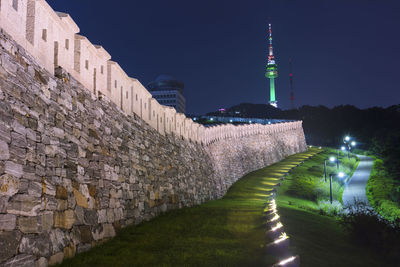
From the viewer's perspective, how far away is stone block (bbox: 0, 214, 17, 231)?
16.2 feet

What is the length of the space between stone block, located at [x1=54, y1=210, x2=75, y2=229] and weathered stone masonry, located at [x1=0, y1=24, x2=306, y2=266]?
0.6 inches

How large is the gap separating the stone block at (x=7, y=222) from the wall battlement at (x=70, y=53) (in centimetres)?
295

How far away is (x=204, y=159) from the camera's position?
2325 centimetres

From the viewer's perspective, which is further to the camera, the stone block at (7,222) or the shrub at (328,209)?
the shrub at (328,209)

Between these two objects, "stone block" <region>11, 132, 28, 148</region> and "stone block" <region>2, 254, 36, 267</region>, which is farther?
"stone block" <region>11, 132, 28, 148</region>

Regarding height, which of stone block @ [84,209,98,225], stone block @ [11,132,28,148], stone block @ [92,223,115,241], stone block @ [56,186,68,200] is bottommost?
stone block @ [92,223,115,241]

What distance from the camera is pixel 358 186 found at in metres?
40.8

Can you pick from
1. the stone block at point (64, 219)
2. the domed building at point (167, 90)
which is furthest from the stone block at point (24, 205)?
the domed building at point (167, 90)

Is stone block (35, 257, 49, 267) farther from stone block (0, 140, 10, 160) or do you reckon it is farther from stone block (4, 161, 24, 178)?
stone block (0, 140, 10, 160)

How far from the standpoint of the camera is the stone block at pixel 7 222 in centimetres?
495

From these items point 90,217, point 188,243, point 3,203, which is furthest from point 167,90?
point 3,203

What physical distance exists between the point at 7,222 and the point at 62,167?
190 centimetres

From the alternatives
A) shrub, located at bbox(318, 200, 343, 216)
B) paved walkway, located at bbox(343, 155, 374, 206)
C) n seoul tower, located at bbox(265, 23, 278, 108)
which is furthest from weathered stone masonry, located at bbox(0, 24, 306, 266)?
n seoul tower, located at bbox(265, 23, 278, 108)

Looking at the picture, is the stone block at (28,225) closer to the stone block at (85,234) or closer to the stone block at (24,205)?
the stone block at (24,205)
